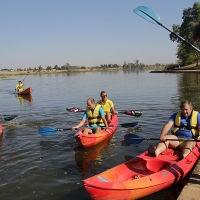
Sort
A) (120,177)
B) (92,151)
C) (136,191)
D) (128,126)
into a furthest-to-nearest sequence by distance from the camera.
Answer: (128,126) < (92,151) < (120,177) < (136,191)

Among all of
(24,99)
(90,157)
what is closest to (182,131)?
(90,157)

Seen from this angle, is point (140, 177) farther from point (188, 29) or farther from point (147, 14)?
point (188, 29)

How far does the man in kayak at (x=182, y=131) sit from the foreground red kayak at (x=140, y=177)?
144 millimetres

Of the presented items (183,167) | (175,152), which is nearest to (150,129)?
(175,152)

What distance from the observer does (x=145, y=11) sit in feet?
20.2

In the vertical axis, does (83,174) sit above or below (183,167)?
below

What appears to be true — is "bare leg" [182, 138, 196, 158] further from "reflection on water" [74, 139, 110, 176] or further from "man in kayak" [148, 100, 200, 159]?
"reflection on water" [74, 139, 110, 176]

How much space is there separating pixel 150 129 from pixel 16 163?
207 inches

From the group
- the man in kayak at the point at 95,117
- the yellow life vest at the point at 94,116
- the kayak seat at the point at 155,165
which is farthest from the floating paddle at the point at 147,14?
the yellow life vest at the point at 94,116

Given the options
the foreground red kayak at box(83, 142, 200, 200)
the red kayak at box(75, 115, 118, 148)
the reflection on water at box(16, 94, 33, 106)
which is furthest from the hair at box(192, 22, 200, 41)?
the reflection on water at box(16, 94, 33, 106)

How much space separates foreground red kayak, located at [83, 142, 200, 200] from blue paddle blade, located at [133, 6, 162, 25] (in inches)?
114

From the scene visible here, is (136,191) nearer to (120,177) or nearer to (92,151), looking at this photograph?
(120,177)

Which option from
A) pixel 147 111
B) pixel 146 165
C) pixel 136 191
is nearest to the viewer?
pixel 136 191

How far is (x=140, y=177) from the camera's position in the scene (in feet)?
17.5
